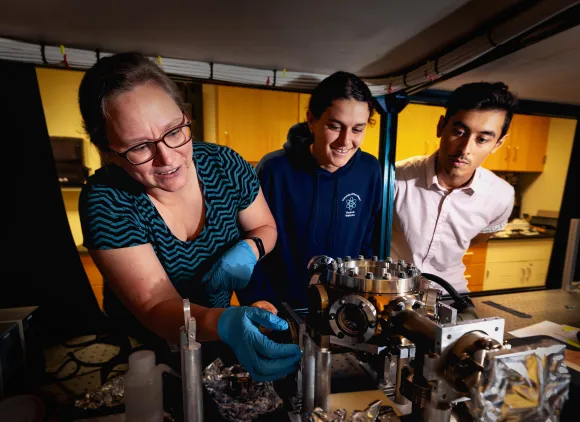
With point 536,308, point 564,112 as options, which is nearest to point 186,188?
point 536,308

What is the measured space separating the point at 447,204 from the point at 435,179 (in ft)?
0.54

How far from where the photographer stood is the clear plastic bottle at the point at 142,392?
0.75m

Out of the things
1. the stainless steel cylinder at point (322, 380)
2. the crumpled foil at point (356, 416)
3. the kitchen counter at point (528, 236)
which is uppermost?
the stainless steel cylinder at point (322, 380)

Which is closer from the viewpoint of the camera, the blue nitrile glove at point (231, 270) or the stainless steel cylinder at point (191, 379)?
the stainless steel cylinder at point (191, 379)

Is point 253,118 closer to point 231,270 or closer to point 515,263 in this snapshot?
point 231,270

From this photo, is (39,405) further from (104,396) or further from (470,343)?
(470,343)

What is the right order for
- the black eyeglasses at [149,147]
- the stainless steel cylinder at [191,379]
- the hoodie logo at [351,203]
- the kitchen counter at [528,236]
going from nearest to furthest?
the stainless steel cylinder at [191,379] < the black eyeglasses at [149,147] < the hoodie logo at [351,203] < the kitchen counter at [528,236]

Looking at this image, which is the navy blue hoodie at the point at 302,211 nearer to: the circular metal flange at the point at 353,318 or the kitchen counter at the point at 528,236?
the circular metal flange at the point at 353,318

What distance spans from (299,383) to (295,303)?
97 centimetres

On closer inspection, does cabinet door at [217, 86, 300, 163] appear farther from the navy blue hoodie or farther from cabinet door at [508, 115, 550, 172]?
cabinet door at [508, 115, 550, 172]

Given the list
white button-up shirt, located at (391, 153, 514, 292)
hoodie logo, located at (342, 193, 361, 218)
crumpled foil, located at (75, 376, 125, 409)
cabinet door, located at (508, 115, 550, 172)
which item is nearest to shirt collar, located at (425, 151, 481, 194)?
white button-up shirt, located at (391, 153, 514, 292)

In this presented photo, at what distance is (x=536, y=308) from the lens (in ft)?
5.32

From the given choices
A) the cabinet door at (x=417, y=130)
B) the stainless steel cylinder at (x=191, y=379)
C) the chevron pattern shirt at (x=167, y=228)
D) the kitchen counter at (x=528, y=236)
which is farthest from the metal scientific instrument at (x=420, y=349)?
the kitchen counter at (x=528, y=236)

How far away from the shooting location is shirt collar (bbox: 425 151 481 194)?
1946 millimetres
